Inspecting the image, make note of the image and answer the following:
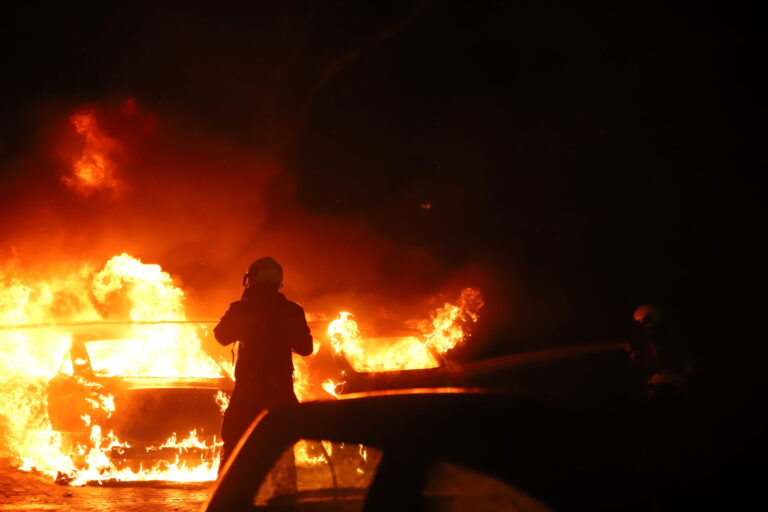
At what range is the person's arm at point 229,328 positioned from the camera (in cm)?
604

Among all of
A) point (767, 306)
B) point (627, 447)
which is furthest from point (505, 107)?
point (627, 447)

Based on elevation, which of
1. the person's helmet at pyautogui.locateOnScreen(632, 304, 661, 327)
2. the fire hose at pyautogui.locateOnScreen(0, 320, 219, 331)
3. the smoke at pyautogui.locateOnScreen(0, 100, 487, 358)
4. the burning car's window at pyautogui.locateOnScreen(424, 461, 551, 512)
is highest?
the smoke at pyautogui.locateOnScreen(0, 100, 487, 358)

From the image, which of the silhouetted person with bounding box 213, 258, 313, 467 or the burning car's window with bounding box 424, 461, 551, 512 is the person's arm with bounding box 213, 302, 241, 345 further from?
the burning car's window with bounding box 424, 461, 551, 512

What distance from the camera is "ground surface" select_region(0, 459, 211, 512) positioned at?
25.6 feet

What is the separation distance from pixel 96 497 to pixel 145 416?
878 millimetres

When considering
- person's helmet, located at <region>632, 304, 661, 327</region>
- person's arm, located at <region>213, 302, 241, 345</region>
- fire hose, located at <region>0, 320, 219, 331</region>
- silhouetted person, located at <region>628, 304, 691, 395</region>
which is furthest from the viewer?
fire hose, located at <region>0, 320, 219, 331</region>

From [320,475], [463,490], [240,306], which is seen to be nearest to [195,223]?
[240,306]

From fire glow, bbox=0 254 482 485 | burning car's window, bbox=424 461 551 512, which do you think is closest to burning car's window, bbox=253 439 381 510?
burning car's window, bbox=424 461 551 512

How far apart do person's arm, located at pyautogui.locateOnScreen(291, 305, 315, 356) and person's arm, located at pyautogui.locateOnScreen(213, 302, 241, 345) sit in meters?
0.39

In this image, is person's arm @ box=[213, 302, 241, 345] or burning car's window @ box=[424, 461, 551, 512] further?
person's arm @ box=[213, 302, 241, 345]

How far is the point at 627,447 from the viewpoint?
2.95m

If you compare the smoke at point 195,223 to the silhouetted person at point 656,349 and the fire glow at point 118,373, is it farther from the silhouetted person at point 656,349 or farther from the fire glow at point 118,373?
the silhouetted person at point 656,349

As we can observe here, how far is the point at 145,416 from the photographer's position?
8188 millimetres

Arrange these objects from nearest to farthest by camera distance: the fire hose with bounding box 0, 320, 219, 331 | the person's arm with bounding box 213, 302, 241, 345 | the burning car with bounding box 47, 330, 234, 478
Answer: the person's arm with bounding box 213, 302, 241, 345
the burning car with bounding box 47, 330, 234, 478
the fire hose with bounding box 0, 320, 219, 331
